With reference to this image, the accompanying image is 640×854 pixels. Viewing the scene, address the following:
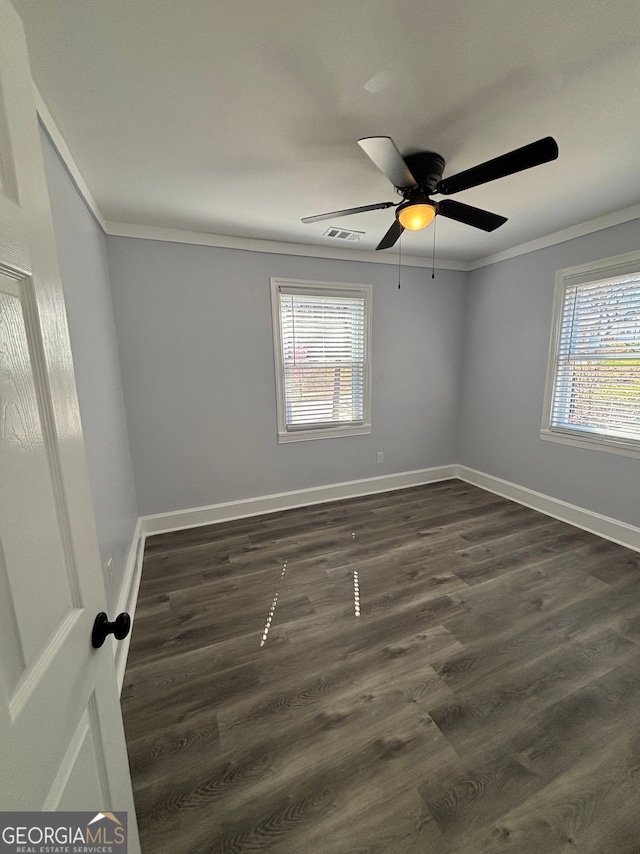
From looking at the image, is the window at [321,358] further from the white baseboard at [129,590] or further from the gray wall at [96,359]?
the white baseboard at [129,590]

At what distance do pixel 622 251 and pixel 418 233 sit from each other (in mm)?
1579

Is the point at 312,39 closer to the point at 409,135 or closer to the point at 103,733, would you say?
the point at 409,135

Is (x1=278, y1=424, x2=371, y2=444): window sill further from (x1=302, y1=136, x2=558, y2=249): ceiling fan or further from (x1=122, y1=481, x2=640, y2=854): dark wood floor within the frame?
(x1=302, y1=136, x2=558, y2=249): ceiling fan

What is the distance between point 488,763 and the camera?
1.25 m

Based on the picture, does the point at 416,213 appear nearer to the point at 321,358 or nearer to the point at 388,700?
the point at 321,358

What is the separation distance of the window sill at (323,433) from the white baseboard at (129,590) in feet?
4.94

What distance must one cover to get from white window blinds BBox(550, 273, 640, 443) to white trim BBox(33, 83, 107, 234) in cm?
368

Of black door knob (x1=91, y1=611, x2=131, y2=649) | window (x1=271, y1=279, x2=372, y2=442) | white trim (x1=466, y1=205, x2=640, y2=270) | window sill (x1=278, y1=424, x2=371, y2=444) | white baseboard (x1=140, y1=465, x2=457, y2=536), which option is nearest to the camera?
black door knob (x1=91, y1=611, x2=131, y2=649)

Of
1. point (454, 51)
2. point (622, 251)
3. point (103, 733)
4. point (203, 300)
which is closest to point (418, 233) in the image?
point (622, 251)

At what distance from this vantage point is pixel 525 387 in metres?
3.40

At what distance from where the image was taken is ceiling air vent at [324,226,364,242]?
275 cm

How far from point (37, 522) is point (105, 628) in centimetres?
36

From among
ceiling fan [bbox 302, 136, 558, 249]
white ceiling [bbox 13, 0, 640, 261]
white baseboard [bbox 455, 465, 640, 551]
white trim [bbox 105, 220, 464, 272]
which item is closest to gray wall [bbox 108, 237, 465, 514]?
white trim [bbox 105, 220, 464, 272]

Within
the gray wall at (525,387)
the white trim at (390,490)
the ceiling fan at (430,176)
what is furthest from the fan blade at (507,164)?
the white trim at (390,490)
